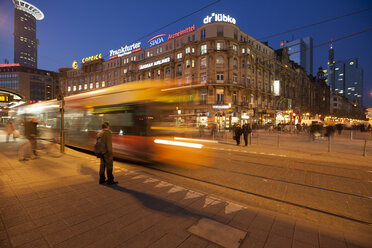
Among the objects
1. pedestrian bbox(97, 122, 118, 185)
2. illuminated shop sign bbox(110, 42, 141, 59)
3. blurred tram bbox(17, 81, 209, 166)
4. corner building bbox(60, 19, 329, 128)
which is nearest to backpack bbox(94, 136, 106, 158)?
pedestrian bbox(97, 122, 118, 185)

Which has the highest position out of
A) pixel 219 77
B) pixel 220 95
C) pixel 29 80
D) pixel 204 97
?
pixel 29 80

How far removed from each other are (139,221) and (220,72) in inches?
1458

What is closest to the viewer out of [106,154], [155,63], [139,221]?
[139,221]

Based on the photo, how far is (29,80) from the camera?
315ft

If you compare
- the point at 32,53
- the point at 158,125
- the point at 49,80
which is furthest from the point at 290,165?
Answer: the point at 32,53

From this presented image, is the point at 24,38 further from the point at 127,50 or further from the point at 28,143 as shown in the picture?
the point at 28,143

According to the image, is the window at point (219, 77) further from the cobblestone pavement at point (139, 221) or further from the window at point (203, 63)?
the cobblestone pavement at point (139, 221)

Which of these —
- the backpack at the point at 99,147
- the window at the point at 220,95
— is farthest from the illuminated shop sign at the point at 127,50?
the backpack at the point at 99,147

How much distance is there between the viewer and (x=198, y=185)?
5.45 m

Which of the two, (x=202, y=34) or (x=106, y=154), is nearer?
(x=106, y=154)

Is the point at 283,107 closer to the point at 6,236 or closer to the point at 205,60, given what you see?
the point at 205,60

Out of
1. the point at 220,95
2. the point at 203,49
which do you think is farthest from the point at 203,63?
the point at 220,95

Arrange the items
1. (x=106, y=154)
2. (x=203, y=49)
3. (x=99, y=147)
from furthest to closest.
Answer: (x=203, y=49) → (x=106, y=154) → (x=99, y=147)

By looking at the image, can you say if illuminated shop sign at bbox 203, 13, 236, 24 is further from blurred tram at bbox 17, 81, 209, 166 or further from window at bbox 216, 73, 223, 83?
blurred tram at bbox 17, 81, 209, 166
